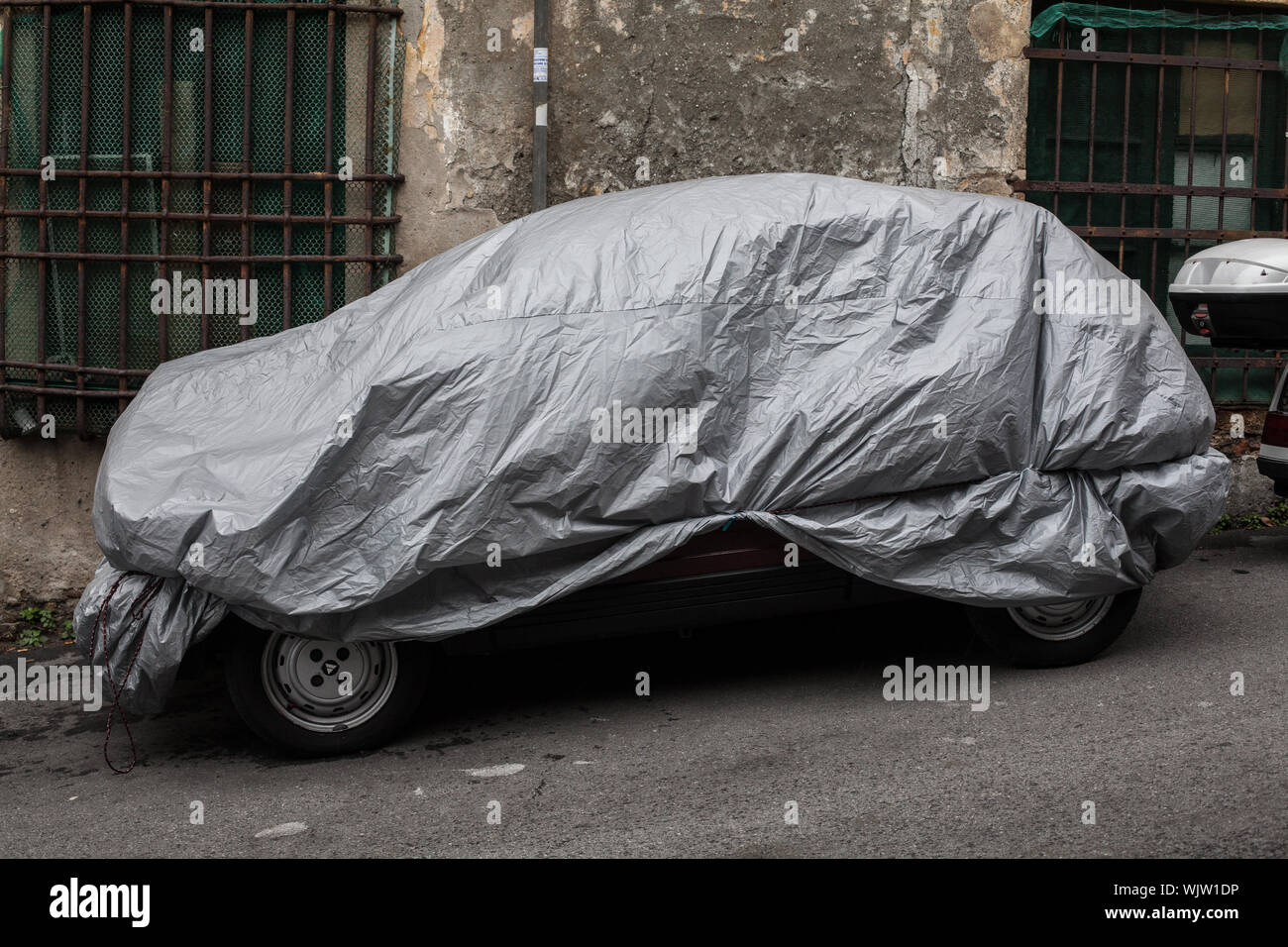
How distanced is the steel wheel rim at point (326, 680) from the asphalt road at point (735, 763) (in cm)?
16

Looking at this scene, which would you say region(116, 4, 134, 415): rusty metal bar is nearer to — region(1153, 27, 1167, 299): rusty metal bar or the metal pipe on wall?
the metal pipe on wall

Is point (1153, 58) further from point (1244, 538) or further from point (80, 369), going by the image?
point (80, 369)

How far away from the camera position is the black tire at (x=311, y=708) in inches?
165

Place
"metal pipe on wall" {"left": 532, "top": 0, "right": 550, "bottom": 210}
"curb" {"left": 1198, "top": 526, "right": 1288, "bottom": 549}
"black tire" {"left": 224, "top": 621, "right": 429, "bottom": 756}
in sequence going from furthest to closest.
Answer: "curb" {"left": 1198, "top": 526, "right": 1288, "bottom": 549} < "metal pipe on wall" {"left": 532, "top": 0, "right": 550, "bottom": 210} < "black tire" {"left": 224, "top": 621, "right": 429, "bottom": 756}

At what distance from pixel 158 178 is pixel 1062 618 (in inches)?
193

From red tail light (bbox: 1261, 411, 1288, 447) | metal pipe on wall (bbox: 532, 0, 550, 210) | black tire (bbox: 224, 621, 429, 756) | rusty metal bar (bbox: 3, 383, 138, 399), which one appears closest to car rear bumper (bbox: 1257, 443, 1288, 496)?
red tail light (bbox: 1261, 411, 1288, 447)

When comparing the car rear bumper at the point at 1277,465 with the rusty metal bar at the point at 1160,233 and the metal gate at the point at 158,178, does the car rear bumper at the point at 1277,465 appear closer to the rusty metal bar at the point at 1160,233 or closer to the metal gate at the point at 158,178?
the rusty metal bar at the point at 1160,233

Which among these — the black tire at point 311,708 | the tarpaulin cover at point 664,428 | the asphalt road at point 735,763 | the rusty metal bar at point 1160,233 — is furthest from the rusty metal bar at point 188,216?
the rusty metal bar at point 1160,233

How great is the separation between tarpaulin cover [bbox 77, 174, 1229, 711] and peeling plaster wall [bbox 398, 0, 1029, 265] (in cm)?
219

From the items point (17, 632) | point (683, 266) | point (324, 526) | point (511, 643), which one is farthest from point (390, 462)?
point (17, 632)

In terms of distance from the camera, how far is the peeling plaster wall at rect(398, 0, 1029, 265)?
6.85 m

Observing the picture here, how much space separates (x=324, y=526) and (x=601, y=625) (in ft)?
3.36

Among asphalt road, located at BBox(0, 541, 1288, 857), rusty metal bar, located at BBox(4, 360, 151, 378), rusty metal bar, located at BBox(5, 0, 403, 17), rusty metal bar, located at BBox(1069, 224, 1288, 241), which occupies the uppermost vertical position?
rusty metal bar, located at BBox(5, 0, 403, 17)

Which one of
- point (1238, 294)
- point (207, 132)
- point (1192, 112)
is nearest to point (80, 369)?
point (207, 132)
